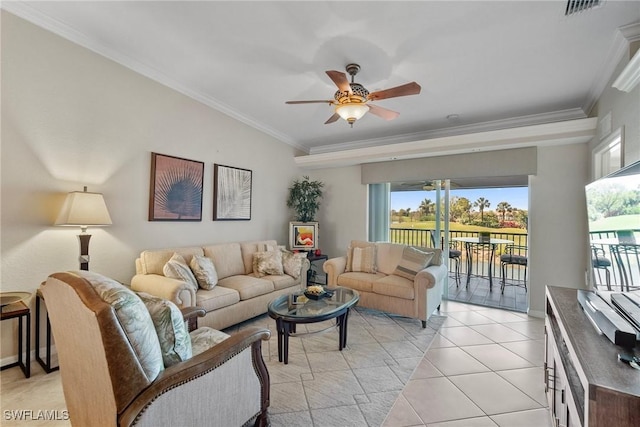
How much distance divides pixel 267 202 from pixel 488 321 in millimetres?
3700

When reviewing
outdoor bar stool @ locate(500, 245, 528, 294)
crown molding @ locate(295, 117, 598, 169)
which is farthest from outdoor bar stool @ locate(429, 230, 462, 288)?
crown molding @ locate(295, 117, 598, 169)

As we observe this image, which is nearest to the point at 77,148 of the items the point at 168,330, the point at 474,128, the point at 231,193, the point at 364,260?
the point at 231,193

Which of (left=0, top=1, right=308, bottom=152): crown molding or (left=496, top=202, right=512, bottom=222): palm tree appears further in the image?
(left=496, top=202, right=512, bottom=222): palm tree

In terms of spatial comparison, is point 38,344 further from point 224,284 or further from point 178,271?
point 224,284

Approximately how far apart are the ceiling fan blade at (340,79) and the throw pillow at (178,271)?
2.35 meters

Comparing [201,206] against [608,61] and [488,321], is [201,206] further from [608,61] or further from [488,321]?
[608,61]

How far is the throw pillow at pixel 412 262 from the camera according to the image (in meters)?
3.59

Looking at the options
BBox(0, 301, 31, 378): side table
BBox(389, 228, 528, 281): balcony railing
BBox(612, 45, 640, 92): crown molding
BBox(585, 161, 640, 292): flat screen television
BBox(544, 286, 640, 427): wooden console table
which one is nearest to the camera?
BBox(544, 286, 640, 427): wooden console table

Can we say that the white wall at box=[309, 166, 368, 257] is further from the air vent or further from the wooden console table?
the wooden console table

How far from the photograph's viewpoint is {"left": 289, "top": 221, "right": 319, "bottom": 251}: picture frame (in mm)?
4973

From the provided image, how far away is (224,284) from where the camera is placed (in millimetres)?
3393

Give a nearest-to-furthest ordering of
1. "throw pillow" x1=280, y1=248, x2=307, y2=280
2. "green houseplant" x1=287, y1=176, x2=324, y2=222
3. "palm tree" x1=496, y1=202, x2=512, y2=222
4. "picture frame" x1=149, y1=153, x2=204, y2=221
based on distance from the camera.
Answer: "picture frame" x1=149, y1=153, x2=204, y2=221
"throw pillow" x1=280, y1=248, x2=307, y2=280
"palm tree" x1=496, y1=202, x2=512, y2=222
"green houseplant" x1=287, y1=176, x2=324, y2=222

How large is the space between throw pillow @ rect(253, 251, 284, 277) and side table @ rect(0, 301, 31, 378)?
7.22ft

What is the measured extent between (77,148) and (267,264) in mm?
2394
